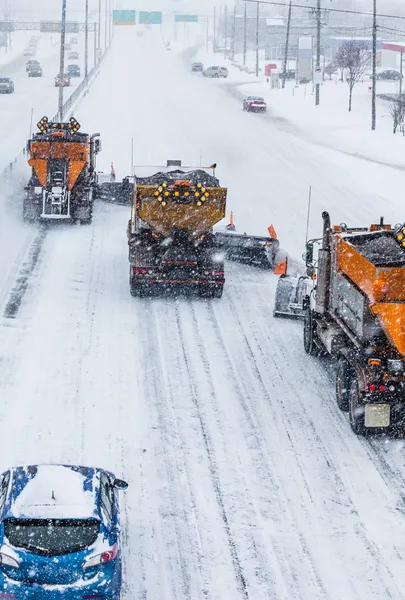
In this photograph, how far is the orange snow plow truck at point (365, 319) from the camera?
48.8 ft

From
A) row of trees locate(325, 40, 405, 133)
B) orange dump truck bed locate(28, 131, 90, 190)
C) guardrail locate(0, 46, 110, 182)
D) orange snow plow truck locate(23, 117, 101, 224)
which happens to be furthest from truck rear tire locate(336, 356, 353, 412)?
row of trees locate(325, 40, 405, 133)

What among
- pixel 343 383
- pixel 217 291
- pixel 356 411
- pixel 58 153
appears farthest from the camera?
pixel 58 153

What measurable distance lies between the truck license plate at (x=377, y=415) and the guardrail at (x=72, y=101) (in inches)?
913

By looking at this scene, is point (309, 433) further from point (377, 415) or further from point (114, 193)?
point (114, 193)

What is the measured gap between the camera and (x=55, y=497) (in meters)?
10.6

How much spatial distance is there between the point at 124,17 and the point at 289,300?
133580 mm

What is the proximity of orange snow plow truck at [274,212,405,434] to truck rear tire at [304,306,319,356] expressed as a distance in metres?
0.23

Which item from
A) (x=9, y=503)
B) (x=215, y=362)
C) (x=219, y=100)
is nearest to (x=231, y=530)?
(x=9, y=503)

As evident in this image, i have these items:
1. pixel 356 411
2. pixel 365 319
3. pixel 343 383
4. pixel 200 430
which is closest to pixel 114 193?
pixel 343 383

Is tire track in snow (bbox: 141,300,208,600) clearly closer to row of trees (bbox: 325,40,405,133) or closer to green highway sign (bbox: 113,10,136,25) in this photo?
row of trees (bbox: 325,40,405,133)

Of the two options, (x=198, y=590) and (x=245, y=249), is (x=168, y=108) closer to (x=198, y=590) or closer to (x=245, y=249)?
(x=245, y=249)

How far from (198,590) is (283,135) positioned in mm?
43142

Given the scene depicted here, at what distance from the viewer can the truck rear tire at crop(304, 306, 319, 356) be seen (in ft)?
64.6

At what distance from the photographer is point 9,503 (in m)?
10.6
